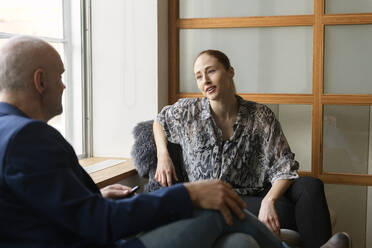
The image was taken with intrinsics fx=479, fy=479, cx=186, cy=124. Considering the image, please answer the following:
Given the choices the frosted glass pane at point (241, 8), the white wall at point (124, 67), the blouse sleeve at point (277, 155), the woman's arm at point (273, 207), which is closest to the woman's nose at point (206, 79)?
the blouse sleeve at point (277, 155)

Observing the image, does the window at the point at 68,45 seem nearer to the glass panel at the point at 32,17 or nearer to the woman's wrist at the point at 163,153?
the glass panel at the point at 32,17

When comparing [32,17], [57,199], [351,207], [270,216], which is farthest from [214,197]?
[351,207]

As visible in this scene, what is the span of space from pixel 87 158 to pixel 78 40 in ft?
2.70

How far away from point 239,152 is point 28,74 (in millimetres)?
1425

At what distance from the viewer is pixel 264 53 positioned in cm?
331

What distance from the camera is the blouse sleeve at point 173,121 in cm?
265

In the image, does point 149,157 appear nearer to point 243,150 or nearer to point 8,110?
point 243,150

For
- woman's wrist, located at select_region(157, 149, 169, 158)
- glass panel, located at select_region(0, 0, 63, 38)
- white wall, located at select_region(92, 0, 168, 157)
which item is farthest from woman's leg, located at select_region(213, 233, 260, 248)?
white wall, located at select_region(92, 0, 168, 157)

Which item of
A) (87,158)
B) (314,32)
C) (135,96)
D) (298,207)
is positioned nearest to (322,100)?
(314,32)

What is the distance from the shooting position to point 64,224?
1178 mm

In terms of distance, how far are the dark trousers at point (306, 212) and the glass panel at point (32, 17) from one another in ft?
5.24

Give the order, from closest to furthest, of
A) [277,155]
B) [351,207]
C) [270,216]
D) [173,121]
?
1. [270,216]
2. [277,155]
3. [173,121]
4. [351,207]

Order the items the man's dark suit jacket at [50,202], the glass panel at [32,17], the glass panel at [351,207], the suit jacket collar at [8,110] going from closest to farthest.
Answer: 1. the man's dark suit jacket at [50,202]
2. the suit jacket collar at [8,110]
3. the glass panel at [32,17]
4. the glass panel at [351,207]

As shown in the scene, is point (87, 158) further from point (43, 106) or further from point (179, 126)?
point (43, 106)
